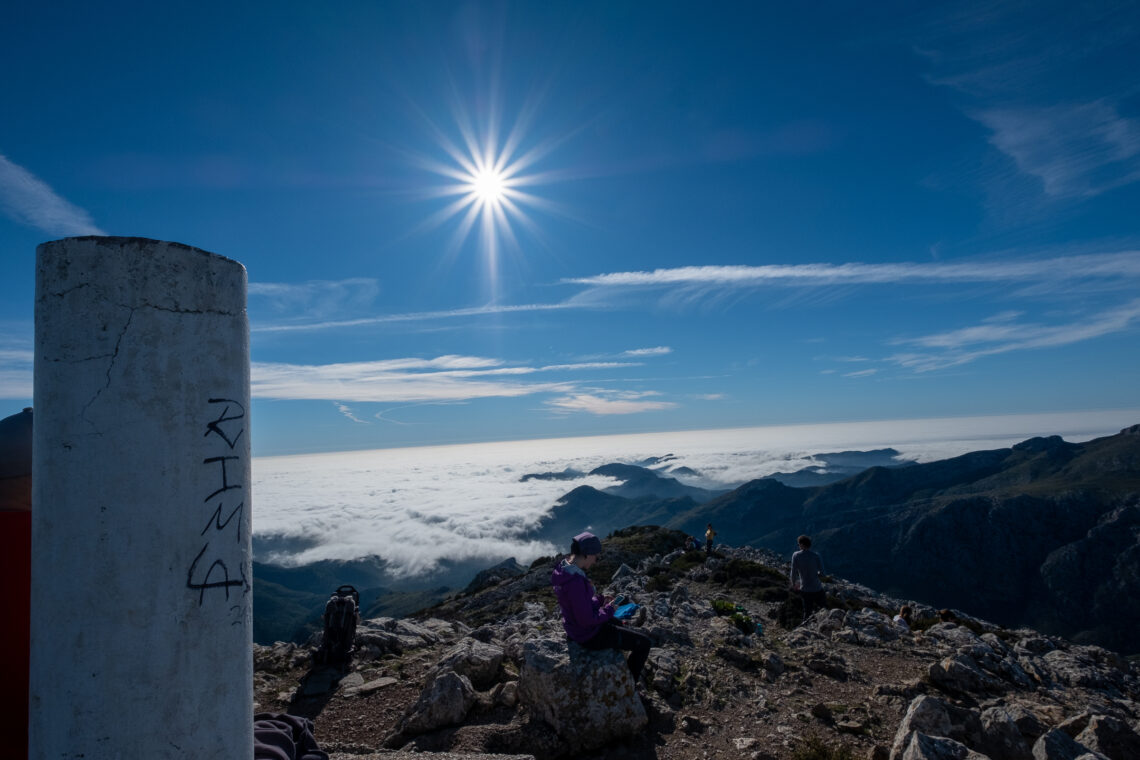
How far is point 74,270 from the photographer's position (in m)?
2.87

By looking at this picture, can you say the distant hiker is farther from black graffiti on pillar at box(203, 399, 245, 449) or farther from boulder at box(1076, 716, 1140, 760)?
black graffiti on pillar at box(203, 399, 245, 449)

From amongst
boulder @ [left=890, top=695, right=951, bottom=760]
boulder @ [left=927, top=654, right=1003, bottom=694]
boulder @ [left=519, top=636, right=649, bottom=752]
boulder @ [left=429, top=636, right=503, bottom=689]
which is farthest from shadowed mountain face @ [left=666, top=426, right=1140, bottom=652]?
boulder @ [left=429, top=636, right=503, bottom=689]

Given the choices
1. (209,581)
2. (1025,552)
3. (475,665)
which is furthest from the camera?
(1025,552)

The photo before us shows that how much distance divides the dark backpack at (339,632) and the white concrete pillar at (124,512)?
705cm

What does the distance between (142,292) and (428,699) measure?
6201 millimetres

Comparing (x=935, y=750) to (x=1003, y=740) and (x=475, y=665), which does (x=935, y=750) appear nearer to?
(x=1003, y=740)

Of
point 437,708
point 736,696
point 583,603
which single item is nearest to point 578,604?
point 583,603

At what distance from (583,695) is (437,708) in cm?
196

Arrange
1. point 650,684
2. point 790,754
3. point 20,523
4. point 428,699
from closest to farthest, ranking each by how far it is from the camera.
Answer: point 20,523, point 790,754, point 428,699, point 650,684

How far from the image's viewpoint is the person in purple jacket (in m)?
6.52

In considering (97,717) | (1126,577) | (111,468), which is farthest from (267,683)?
(1126,577)

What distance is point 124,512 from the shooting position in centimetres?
278

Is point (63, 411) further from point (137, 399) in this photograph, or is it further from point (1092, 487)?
point (1092, 487)

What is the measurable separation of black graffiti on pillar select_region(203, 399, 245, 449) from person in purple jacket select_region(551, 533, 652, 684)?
13.4ft
